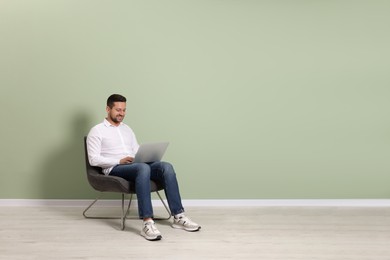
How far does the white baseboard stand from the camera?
5211 mm

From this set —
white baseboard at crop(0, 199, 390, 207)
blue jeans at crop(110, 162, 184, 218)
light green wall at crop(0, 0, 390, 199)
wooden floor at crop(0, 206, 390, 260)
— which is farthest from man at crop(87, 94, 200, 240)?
white baseboard at crop(0, 199, 390, 207)

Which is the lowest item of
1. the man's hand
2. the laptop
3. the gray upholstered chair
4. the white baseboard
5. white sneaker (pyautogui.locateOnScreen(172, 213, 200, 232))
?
the white baseboard

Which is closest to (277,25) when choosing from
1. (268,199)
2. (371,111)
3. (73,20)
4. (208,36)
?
(208,36)

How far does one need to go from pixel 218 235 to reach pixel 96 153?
4.42 feet

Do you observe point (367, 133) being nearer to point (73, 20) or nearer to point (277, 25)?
point (277, 25)

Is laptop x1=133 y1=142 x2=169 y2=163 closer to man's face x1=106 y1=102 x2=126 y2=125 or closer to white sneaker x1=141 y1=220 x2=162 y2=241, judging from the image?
man's face x1=106 y1=102 x2=126 y2=125

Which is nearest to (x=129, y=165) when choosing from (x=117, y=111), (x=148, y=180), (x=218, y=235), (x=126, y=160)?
(x=126, y=160)

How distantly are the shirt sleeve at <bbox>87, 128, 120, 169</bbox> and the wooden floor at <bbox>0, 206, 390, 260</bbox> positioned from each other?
0.56 meters

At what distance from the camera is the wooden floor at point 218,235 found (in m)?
3.47

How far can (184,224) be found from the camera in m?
4.21

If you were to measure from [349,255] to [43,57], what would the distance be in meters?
3.71

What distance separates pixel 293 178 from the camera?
5.25 meters

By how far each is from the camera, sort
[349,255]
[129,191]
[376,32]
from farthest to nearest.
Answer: [376,32], [129,191], [349,255]

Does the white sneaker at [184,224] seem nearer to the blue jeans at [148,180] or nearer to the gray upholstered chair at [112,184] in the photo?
the blue jeans at [148,180]
